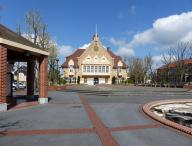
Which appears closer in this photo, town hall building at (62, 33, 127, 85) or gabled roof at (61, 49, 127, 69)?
town hall building at (62, 33, 127, 85)

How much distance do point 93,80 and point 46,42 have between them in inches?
1834

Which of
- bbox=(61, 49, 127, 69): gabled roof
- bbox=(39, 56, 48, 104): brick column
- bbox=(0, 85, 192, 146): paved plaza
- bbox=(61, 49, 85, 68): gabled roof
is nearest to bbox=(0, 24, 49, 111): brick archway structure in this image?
bbox=(39, 56, 48, 104): brick column

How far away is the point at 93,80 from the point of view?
96.5 meters

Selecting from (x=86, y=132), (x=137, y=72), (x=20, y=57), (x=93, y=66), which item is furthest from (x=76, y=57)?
(x=86, y=132)

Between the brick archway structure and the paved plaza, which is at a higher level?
the brick archway structure

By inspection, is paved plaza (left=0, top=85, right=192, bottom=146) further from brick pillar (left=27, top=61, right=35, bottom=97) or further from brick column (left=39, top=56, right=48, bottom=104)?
brick pillar (left=27, top=61, right=35, bottom=97)

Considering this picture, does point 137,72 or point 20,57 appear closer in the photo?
point 20,57

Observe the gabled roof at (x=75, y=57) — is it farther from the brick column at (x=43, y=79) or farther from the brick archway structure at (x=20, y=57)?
the brick column at (x=43, y=79)

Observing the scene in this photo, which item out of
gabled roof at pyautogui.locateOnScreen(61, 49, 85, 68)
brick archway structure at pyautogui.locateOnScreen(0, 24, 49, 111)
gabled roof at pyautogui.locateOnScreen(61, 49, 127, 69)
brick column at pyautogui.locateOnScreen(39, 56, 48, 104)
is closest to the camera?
brick archway structure at pyautogui.locateOnScreen(0, 24, 49, 111)

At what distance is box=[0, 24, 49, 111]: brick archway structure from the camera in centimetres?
1723

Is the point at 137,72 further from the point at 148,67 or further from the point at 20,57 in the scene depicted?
the point at 20,57

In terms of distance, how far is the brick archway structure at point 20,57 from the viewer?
56.5 ft

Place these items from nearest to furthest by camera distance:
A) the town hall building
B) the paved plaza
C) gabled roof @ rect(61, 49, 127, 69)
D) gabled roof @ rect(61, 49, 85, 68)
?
the paved plaza < the town hall building < gabled roof @ rect(61, 49, 85, 68) < gabled roof @ rect(61, 49, 127, 69)

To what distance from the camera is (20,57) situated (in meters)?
24.6
